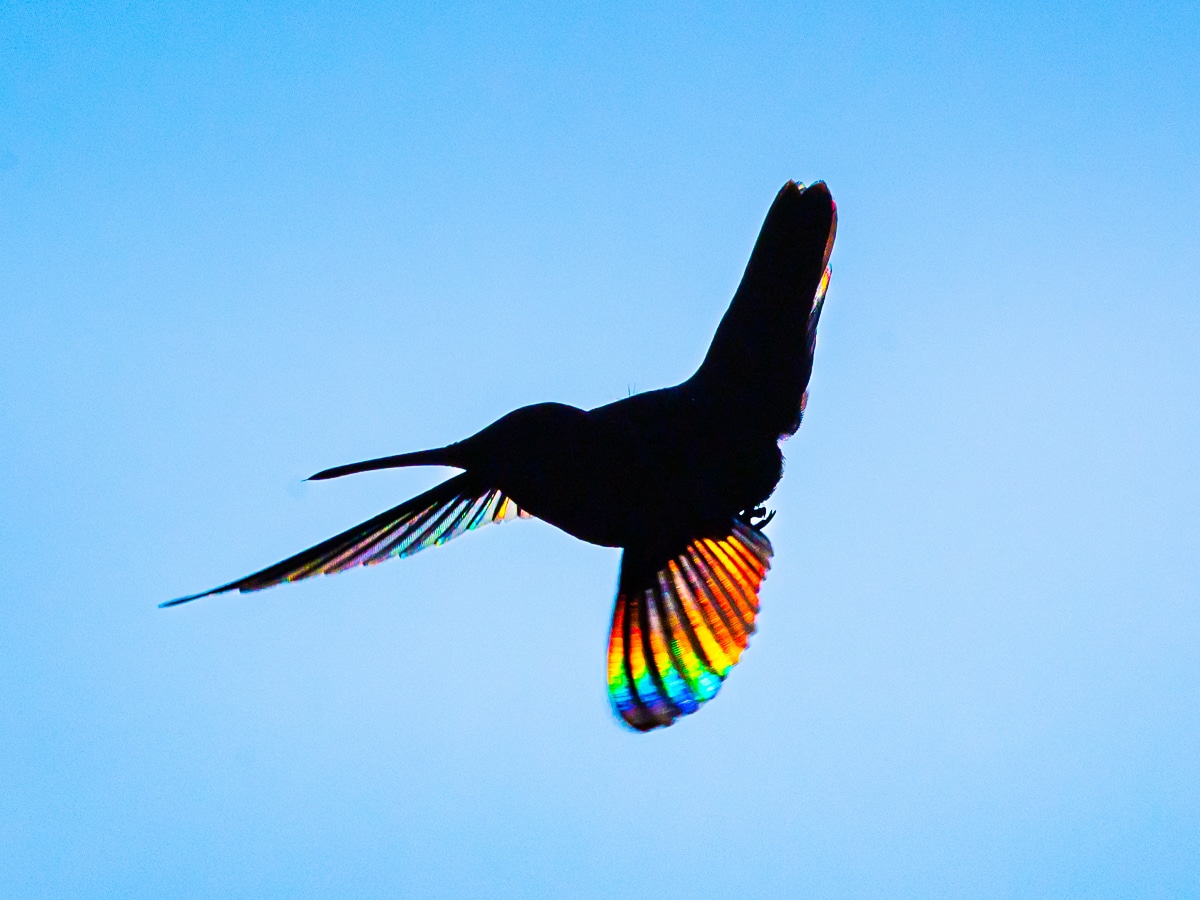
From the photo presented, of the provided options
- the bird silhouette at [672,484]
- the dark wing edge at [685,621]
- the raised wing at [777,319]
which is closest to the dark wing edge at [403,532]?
the bird silhouette at [672,484]

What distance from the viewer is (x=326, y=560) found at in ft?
7.36

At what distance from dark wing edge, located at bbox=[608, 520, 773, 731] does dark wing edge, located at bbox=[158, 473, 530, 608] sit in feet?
1.38

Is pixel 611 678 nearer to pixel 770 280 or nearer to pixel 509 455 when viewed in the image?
pixel 509 455

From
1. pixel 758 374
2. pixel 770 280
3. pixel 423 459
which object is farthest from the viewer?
pixel 758 374

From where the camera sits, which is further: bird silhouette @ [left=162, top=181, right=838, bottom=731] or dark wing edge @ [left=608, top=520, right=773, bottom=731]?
dark wing edge @ [left=608, top=520, right=773, bottom=731]

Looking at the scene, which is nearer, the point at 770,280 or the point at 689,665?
the point at 689,665

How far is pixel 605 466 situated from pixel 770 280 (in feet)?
2.49

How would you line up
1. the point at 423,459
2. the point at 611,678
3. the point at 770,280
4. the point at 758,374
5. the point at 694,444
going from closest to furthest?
the point at 423,459
the point at 611,678
the point at 694,444
the point at 770,280
the point at 758,374

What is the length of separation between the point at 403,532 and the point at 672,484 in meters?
0.78

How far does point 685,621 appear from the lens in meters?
2.31

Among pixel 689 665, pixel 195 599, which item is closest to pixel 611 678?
pixel 689 665

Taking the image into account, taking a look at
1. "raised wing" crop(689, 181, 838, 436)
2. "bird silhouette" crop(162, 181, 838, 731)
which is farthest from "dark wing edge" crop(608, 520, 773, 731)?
"raised wing" crop(689, 181, 838, 436)

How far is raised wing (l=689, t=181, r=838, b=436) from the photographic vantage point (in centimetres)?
226

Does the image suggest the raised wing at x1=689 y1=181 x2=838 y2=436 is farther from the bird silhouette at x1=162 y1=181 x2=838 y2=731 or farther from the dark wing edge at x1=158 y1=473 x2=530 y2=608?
the dark wing edge at x1=158 y1=473 x2=530 y2=608
